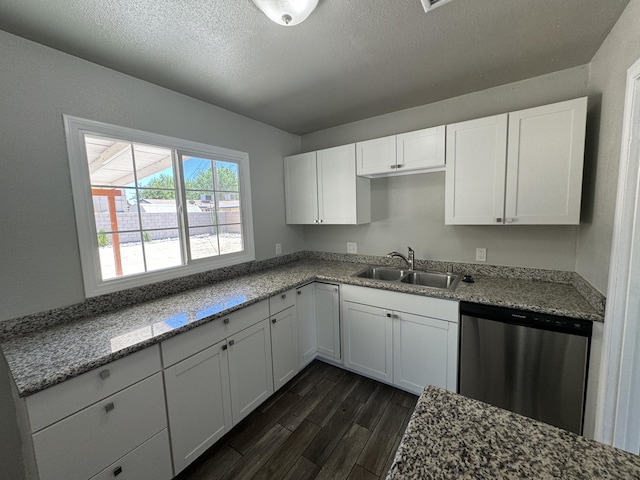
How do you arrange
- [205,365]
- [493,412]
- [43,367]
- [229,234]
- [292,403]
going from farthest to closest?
[229,234]
[292,403]
[205,365]
[43,367]
[493,412]

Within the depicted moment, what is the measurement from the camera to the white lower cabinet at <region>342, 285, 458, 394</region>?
1.87m

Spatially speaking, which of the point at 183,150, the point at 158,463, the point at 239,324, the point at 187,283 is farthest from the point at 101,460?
the point at 183,150

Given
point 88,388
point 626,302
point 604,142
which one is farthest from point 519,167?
point 88,388

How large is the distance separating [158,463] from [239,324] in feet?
2.58

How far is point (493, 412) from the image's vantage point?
72 centimetres

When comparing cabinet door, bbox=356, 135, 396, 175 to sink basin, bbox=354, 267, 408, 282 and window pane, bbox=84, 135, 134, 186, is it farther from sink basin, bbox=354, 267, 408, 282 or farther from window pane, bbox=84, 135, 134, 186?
window pane, bbox=84, 135, 134, 186

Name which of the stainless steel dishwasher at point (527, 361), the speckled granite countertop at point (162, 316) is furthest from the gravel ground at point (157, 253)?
the stainless steel dishwasher at point (527, 361)

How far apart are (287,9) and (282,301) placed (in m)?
1.83

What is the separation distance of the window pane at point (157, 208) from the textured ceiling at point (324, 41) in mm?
787

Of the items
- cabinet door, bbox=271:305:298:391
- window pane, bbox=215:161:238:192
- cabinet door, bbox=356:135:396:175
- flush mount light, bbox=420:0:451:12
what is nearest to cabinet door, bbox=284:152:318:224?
cabinet door, bbox=356:135:396:175

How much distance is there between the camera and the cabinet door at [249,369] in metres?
1.76

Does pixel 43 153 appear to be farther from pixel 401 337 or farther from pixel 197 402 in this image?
pixel 401 337

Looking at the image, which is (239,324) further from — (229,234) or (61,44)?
(61,44)

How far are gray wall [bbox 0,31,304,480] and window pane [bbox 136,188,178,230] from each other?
0.38m
